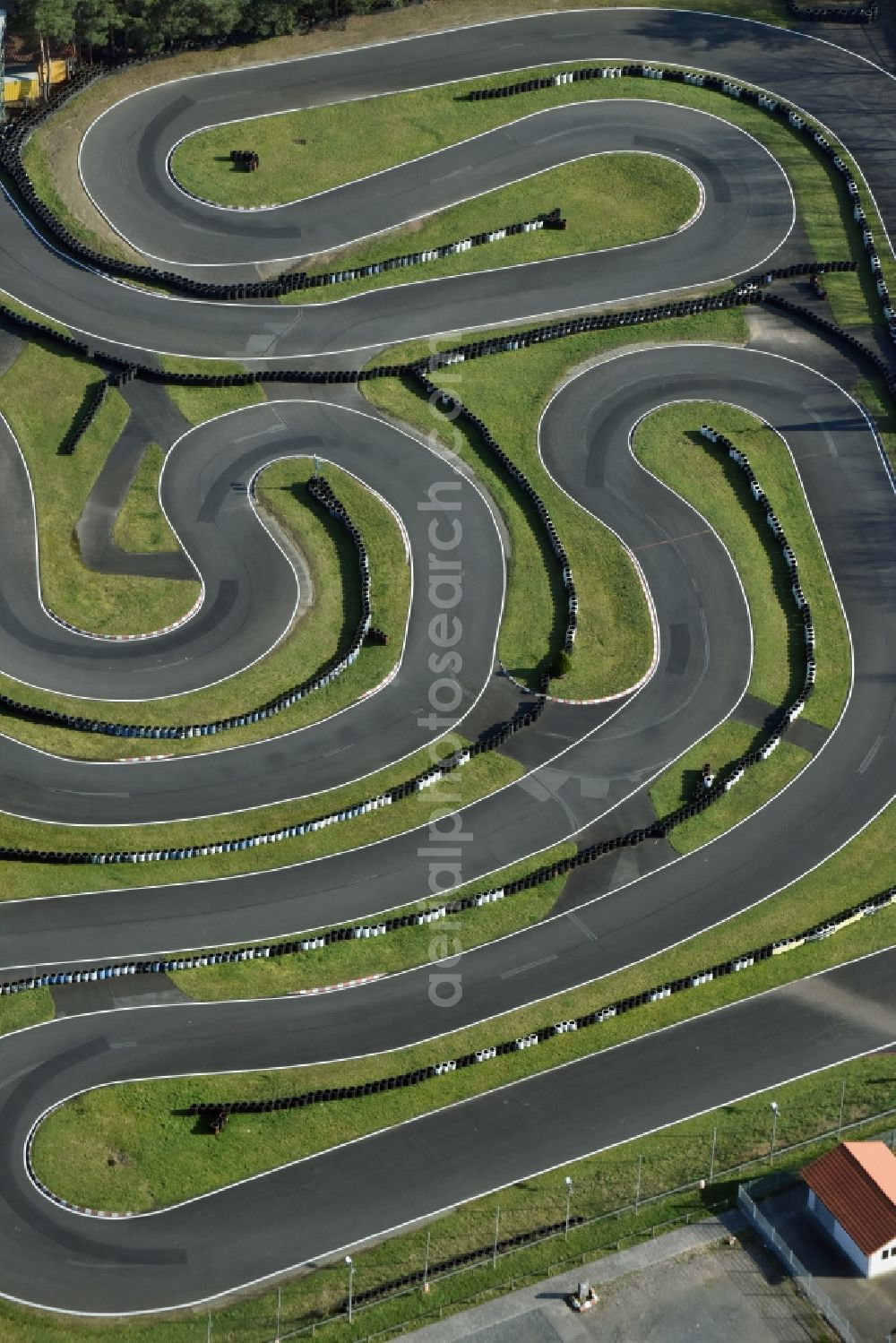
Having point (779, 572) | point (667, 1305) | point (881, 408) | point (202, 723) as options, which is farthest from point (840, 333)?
point (667, 1305)

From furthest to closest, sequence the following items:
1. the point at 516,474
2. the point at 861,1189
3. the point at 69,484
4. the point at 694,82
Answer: the point at 694,82 < the point at 516,474 < the point at 69,484 < the point at 861,1189

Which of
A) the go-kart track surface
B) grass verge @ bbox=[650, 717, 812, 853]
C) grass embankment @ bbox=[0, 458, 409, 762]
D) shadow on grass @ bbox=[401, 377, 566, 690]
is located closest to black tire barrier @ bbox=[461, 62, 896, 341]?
the go-kart track surface

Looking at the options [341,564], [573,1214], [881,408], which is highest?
[881,408]

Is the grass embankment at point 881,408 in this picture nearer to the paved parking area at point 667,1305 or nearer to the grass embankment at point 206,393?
the grass embankment at point 206,393

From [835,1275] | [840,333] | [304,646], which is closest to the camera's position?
[835,1275]

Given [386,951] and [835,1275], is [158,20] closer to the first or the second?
[386,951]

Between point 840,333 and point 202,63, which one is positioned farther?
point 202,63

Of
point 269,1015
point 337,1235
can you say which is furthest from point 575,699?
point 337,1235

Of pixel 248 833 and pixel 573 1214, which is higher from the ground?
pixel 248 833
